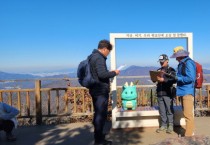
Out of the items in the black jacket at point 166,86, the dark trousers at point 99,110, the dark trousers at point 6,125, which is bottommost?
the dark trousers at point 6,125

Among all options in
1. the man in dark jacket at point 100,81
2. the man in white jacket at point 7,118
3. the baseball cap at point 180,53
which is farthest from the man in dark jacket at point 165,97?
the man in white jacket at point 7,118

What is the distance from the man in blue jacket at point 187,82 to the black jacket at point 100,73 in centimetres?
131

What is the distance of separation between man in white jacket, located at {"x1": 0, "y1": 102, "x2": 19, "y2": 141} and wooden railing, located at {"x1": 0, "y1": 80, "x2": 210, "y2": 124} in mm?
1669

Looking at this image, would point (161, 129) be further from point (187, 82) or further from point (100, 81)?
point (100, 81)

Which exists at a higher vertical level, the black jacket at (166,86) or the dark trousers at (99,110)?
the black jacket at (166,86)

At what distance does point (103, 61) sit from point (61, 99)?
365 centimetres

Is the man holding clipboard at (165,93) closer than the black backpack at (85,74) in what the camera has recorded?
No

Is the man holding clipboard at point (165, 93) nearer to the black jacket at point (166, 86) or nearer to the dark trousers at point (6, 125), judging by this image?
the black jacket at point (166, 86)

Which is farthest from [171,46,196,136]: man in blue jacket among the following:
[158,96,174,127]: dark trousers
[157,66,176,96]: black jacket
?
[158,96,174,127]: dark trousers

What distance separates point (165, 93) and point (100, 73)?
6.50 ft

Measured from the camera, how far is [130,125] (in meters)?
7.56

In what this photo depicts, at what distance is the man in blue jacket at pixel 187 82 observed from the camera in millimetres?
5972

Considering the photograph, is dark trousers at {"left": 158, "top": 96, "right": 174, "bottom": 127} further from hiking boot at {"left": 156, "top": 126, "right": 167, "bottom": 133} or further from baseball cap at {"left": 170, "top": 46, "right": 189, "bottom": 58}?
baseball cap at {"left": 170, "top": 46, "right": 189, "bottom": 58}

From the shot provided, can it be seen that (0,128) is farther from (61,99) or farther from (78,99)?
(78,99)
